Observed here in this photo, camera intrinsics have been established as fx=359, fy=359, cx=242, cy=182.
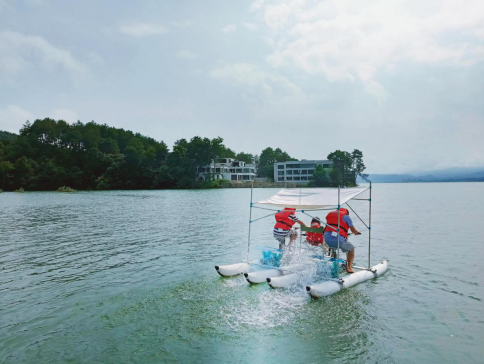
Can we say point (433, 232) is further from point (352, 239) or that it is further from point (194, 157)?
point (194, 157)

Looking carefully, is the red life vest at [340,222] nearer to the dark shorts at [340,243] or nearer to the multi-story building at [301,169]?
the dark shorts at [340,243]

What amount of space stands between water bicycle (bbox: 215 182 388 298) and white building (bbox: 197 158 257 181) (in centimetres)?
11308

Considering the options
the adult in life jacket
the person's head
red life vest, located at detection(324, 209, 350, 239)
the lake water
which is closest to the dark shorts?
the adult in life jacket

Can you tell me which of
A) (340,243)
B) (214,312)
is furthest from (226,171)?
(214,312)

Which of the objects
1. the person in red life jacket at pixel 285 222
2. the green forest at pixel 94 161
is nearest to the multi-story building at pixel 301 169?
the green forest at pixel 94 161

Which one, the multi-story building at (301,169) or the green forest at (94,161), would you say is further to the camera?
the multi-story building at (301,169)

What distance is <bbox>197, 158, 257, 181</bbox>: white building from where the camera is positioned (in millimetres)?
127600

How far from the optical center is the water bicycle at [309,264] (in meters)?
10.9

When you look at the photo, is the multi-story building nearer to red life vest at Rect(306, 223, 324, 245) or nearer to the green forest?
the green forest

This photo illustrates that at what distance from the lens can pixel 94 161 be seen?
4464 inches

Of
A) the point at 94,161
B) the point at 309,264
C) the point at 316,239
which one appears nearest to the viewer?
the point at 309,264

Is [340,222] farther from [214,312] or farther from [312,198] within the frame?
[214,312]

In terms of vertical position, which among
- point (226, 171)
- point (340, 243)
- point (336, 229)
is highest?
point (226, 171)

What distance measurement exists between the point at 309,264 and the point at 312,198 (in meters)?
2.19
